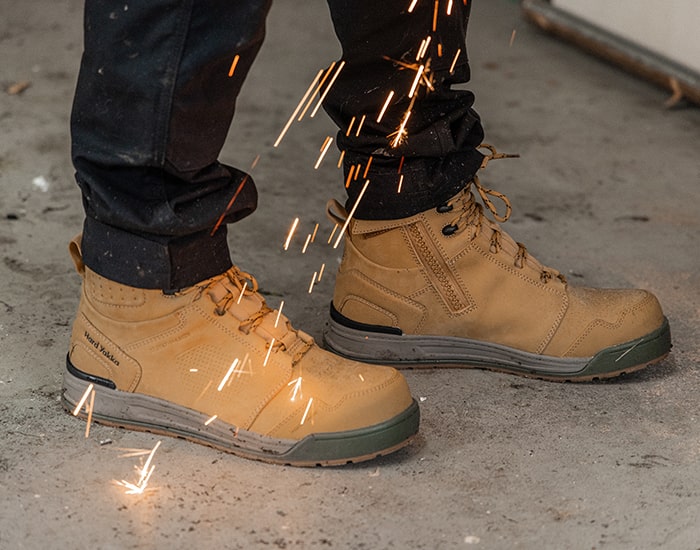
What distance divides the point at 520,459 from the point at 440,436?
0.11 m

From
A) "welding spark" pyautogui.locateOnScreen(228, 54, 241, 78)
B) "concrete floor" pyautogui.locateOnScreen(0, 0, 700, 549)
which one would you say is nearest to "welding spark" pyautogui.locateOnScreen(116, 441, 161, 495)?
"concrete floor" pyautogui.locateOnScreen(0, 0, 700, 549)

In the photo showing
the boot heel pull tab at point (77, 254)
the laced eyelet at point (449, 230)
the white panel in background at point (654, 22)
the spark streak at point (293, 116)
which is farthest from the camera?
the white panel in background at point (654, 22)

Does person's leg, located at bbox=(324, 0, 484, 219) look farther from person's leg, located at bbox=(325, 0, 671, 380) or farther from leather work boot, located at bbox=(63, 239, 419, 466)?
leather work boot, located at bbox=(63, 239, 419, 466)

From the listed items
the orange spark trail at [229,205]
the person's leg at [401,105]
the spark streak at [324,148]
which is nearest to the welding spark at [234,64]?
the orange spark trail at [229,205]

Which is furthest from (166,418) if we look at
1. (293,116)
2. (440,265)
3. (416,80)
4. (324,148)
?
(293,116)

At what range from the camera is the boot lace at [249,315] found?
1323 millimetres

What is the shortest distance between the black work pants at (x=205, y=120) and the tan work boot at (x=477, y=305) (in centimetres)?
5

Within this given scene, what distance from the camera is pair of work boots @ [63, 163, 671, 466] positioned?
4.26 ft

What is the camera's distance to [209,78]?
118 cm

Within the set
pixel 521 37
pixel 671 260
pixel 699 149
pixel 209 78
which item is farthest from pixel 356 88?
pixel 521 37

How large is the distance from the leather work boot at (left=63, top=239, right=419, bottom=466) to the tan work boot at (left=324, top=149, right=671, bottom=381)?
7.7 inches

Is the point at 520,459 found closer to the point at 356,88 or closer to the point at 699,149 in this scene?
the point at 356,88

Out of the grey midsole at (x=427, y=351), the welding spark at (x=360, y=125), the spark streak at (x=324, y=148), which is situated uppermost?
the welding spark at (x=360, y=125)

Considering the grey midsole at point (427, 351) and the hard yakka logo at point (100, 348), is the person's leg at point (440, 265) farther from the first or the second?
the hard yakka logo at point (100, 348)
